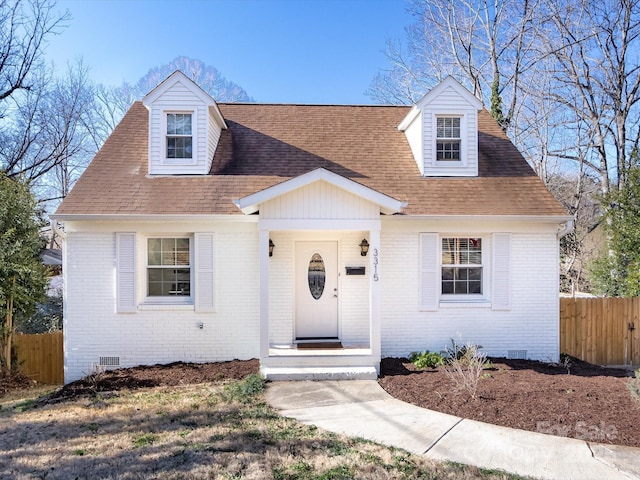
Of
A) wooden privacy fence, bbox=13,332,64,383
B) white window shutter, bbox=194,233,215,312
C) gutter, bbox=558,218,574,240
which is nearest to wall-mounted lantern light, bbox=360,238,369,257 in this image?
white window shutter, bbox=194,233,215,312

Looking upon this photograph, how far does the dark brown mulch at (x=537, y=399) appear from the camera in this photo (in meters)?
5.11

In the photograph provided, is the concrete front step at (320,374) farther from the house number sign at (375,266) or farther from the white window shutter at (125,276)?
the white window shutter at (125,276)

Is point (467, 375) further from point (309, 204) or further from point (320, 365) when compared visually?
point (309, 204)

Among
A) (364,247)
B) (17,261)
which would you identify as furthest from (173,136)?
(364,247)

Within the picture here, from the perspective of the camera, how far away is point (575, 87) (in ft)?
58.2

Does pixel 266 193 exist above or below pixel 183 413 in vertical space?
above

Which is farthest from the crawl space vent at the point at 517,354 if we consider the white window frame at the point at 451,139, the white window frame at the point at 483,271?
the white window frame at the point at 451,139

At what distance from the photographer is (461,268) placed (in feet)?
29.8

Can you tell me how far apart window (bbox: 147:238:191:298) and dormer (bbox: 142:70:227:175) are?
5.81ft

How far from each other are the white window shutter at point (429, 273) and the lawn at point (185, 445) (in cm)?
398

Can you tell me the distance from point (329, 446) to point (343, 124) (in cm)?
862

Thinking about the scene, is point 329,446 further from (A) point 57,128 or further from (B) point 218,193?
(A) point 57,128

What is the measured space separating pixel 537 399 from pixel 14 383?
34.2 feet

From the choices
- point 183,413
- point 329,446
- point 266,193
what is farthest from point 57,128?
point 329,446
